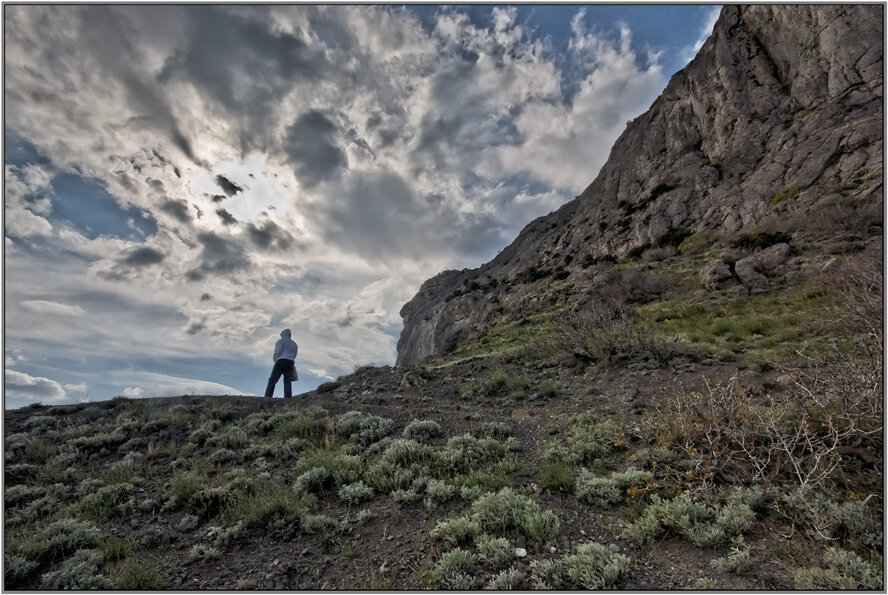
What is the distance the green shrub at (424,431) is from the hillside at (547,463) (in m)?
0.08

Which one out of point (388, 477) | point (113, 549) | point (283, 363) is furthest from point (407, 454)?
point (283, 363)

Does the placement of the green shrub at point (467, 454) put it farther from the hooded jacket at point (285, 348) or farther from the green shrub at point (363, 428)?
the hooded jacket at point (285, 348)

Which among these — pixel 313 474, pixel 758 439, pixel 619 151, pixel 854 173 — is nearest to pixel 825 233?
pixel 854 173

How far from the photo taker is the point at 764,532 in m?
4.50

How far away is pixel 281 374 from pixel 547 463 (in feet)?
44.3

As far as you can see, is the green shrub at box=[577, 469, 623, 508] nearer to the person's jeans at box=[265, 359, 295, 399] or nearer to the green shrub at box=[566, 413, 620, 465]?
the green shrub at box=[566, 413, 620, 465]

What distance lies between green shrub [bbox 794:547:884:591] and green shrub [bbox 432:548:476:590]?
3177 millimetres

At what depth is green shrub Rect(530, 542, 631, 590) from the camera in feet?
13.3

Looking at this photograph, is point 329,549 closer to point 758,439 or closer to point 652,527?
point 652,527

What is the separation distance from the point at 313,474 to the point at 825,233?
25.1 metres

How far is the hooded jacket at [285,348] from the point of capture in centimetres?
1708

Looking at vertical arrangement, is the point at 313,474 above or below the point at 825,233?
below

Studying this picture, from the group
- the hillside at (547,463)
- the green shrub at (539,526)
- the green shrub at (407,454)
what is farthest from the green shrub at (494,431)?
the green shrub at (539,526)

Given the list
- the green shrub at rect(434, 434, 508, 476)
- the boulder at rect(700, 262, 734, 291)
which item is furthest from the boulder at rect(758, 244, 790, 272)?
the green shrub at rect(434, 434, 508, 476)
